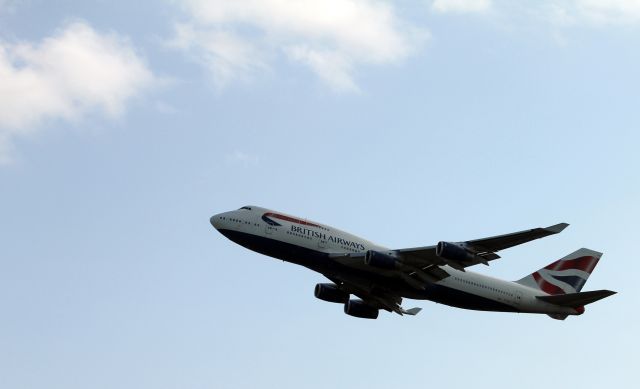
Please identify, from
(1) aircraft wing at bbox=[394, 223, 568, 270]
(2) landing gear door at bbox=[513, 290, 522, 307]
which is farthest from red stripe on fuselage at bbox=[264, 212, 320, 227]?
(2) landing gear door at bbox=[513, 290, 522, 307]

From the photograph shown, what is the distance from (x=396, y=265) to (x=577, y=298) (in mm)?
11995

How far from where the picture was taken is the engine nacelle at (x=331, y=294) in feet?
212

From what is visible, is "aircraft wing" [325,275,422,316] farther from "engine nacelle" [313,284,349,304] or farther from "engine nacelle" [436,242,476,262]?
"engine nacelle" [436,242,476,262]

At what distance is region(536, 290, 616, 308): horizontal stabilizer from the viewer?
5731 cm

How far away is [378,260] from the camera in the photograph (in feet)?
181

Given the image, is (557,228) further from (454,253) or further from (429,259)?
(429,259)

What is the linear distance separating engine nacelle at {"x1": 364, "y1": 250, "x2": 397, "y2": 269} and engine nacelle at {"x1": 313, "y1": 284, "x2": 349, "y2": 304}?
9.55 m

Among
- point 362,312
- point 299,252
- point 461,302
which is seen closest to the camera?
point 299,252

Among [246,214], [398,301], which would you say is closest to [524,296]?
[398,301]

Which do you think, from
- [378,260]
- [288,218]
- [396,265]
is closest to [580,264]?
[396,265]

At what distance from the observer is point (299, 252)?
5634 cm

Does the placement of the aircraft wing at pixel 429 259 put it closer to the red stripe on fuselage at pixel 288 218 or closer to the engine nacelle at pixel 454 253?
the engine nacelle at pixel 454 253

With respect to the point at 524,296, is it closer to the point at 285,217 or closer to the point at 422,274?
the point at 422,274

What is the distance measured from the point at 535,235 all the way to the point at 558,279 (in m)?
17.3
